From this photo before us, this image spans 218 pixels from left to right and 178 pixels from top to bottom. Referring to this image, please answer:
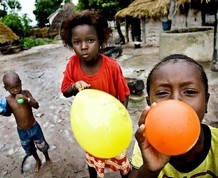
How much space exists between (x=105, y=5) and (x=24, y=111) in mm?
13547

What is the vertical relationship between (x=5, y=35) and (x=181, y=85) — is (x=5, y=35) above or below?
below

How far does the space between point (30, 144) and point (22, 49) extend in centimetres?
1938

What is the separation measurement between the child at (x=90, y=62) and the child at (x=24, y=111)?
81 cm

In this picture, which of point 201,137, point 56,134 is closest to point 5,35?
point 56,134

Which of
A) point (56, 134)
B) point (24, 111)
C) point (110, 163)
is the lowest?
point (56, 134)

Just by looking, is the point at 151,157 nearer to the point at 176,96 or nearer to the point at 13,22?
the point at 176,96

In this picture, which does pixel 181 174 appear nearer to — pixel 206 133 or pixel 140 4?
pixel 206 133

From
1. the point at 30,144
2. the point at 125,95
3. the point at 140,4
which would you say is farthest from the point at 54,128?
the point at 140,4

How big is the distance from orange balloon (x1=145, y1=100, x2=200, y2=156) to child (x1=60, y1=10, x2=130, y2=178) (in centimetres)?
106

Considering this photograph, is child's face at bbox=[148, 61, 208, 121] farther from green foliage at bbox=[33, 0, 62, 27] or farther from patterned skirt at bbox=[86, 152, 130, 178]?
green foliage at bbox=[33, 0, 62, 27]

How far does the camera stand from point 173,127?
3.01 feet

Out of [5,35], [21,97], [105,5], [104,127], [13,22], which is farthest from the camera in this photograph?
[13,22]

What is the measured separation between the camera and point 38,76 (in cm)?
988

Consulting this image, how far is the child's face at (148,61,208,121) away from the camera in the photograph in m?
1.15
